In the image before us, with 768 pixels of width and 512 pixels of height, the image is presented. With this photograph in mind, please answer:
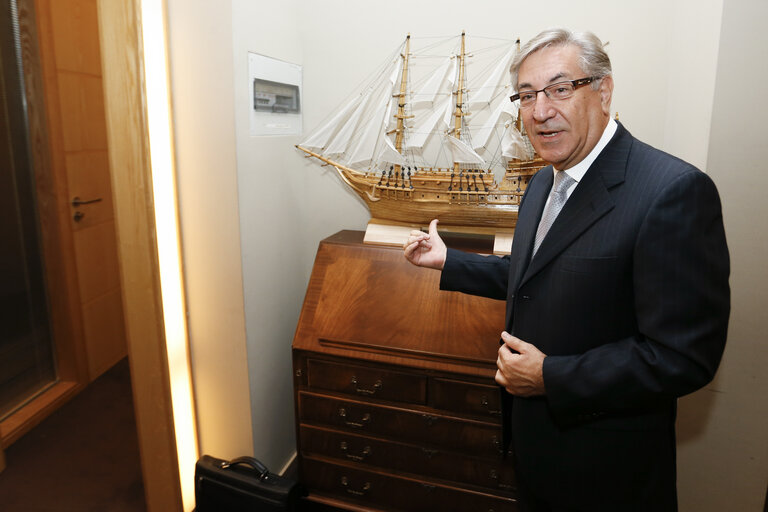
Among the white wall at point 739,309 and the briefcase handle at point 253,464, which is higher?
the white wall at point 739,309

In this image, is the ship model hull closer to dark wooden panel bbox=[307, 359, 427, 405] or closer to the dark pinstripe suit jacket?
dark wooden panel bbox=[307, 359, 427, 405]

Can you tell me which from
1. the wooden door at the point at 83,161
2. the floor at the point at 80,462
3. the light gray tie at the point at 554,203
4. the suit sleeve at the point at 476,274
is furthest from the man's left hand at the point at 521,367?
the wooden door at the point at 83,161

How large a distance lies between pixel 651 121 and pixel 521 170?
2.38 feet

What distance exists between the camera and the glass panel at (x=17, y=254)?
3.47 meters

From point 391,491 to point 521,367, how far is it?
1539 millimetres

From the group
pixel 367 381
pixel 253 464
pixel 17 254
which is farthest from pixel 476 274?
pixel 17 254

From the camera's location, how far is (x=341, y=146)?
299 cm

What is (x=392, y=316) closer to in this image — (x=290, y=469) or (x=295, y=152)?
(x=295, y=152)

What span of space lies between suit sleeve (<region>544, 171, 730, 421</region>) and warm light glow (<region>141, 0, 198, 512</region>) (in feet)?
6.91

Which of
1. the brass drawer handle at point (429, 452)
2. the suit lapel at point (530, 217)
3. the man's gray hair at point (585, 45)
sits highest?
the man's gray hair at point (585, 45)

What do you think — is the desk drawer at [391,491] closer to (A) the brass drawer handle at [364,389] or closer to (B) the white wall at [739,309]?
(A) the brass drawer handle at [364,389]

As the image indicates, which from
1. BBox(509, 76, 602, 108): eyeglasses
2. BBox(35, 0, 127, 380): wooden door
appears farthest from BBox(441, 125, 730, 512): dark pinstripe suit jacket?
BBox(35, 0, 127, 380): wooden door

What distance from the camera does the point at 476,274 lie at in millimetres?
1907

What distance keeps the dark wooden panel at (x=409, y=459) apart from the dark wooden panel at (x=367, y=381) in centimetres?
25
